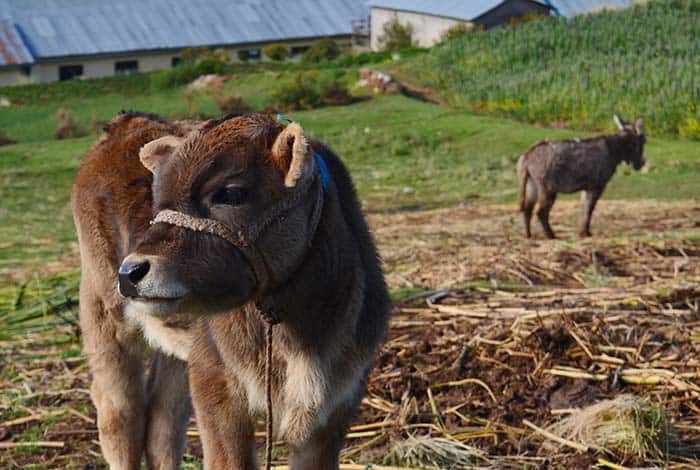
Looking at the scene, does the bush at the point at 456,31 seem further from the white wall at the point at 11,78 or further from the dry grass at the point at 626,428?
the dry grass at the point at 626,428

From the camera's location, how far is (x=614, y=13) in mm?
39375

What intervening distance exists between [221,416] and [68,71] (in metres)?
45.6

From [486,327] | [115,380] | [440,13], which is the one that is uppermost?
[440,13]

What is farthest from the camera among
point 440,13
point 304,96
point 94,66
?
point 94,66

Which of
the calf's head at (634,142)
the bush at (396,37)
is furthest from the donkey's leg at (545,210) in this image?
the bush at (396,37)

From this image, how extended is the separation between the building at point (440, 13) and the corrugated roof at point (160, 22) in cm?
269

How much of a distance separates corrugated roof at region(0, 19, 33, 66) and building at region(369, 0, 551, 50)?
15.5m

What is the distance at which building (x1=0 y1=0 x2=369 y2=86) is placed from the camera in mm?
47750

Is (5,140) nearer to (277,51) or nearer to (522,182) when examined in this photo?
(522,182)

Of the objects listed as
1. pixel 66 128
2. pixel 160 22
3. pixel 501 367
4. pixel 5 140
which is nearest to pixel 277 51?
pixel 160 22

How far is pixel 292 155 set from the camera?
178 inches

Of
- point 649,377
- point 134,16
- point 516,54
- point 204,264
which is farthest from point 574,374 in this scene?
point 134,16

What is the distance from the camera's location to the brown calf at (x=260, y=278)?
14.3 ft

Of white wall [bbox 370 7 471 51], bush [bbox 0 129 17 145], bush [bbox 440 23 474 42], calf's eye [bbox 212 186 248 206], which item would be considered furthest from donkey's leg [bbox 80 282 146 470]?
white wall [bbox 370 7 471 51]
